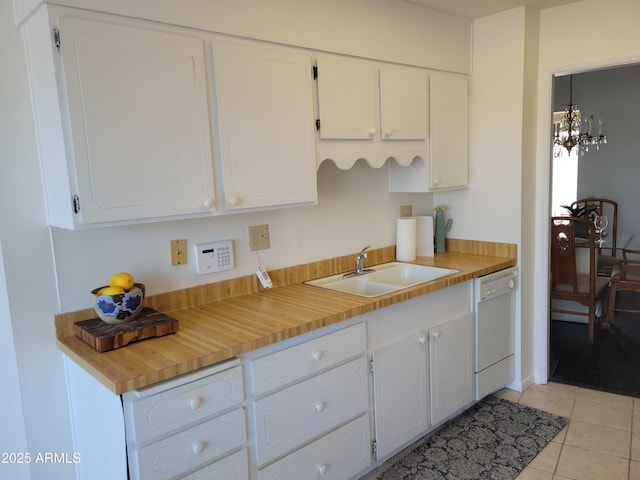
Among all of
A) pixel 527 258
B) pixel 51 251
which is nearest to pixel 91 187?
pixel 51 251

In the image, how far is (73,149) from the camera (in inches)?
58.2

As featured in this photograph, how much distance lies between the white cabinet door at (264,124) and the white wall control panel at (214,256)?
325 mm

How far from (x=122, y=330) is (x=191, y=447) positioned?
445 millimetres

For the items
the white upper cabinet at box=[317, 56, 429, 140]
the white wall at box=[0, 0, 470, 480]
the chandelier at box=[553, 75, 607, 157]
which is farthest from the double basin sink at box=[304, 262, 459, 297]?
the chandelier at box=[553, 75, 607, 157]

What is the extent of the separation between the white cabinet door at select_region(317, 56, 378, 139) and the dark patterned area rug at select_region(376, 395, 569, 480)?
1593 mm

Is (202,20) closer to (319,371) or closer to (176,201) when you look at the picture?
(176,201)

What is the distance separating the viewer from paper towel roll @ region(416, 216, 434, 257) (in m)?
3.01

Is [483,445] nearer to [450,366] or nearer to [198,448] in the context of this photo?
[450,366]

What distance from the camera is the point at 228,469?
1.62m

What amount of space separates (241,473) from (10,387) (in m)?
0.88

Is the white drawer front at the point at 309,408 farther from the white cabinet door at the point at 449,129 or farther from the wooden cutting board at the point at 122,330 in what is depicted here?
the white cabinet door at the point at 449,129

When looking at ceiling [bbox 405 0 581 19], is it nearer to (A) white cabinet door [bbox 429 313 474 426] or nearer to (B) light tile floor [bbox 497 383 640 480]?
(A) white cabinet door [bbox 429 313 474 426]

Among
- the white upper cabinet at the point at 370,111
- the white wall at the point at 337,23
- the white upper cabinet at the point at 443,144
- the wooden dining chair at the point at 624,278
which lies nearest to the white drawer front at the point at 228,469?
the white upper cabinet at the point at 370,111

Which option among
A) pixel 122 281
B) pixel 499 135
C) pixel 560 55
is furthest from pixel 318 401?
pixel 560 55
